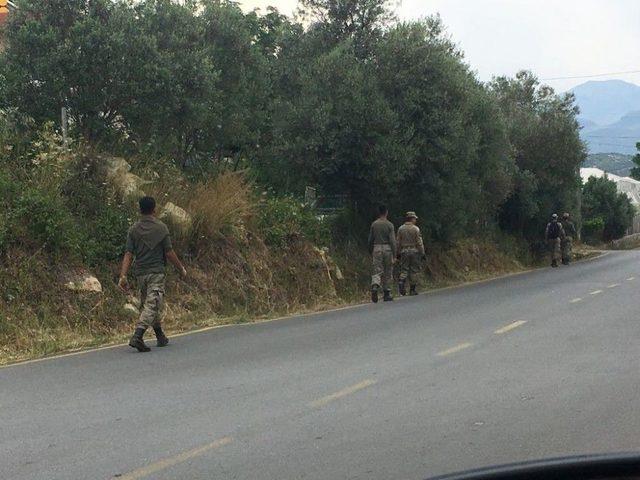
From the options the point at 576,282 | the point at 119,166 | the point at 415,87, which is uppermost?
the point at 415,87

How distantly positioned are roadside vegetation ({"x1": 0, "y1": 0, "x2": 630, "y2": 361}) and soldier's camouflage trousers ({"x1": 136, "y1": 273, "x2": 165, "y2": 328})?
4.46 feet

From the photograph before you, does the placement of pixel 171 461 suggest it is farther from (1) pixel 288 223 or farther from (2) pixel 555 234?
(2) pixel 555 234

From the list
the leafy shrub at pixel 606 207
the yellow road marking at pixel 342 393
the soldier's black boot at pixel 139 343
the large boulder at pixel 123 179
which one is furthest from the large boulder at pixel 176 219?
the leafy shrub at pixel 606 207

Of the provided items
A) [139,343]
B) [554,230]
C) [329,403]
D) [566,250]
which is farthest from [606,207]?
[329,403]

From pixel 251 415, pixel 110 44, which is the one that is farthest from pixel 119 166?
pixel 251 415

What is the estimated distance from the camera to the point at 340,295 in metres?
18.2

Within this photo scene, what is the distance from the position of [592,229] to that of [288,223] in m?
48.1

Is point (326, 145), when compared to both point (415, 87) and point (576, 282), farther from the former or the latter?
point (576, 282)

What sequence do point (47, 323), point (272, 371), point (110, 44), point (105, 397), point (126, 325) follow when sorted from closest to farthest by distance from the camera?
point (105, 397)
point (272, 371)
point (47, 323)
point (126, 325)
point (110, 44)

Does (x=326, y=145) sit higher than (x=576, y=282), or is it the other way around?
(x=326, y=145)

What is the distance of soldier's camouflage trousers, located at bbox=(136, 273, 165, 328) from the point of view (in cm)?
1043

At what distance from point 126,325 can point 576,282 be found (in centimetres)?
1224

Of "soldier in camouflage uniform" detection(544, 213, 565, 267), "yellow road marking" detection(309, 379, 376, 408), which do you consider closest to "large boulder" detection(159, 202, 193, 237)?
"yellow road marking" detection(309, 379, 376, 408)

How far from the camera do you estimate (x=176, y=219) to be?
14.7m
